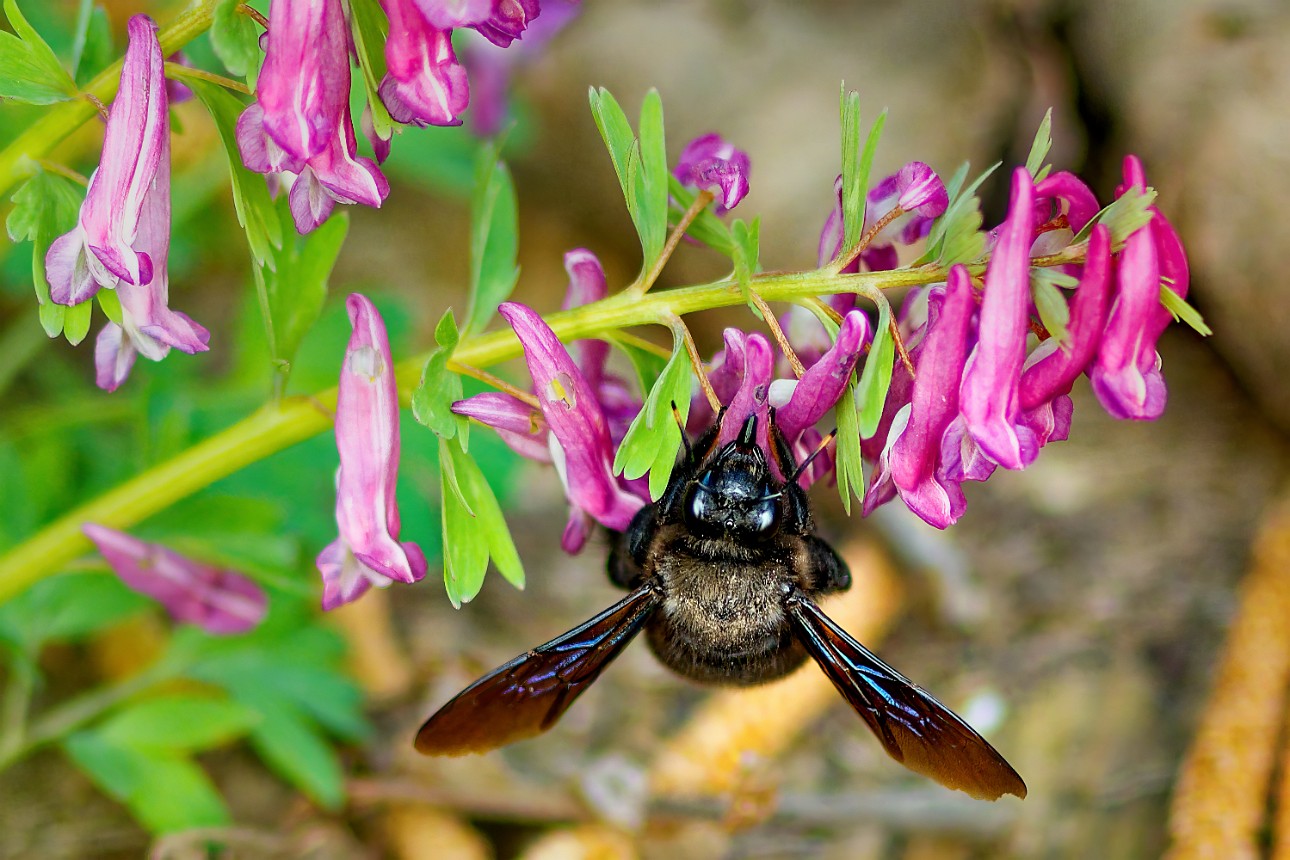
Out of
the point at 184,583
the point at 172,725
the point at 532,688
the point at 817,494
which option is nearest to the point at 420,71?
the point at 532,688

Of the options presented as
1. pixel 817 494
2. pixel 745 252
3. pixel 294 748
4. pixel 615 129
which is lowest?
pixel 817 494

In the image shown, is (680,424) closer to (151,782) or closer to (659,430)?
(659,430)

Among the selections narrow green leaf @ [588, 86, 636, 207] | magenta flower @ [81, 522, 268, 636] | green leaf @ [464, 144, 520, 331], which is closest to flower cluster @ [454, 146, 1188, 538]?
narrow green leaf @ [588, 86, 636, 207]

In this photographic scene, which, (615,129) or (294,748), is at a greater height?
(615,129)

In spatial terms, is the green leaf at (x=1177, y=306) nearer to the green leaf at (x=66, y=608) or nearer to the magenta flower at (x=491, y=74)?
the green leaf at (x=66, y=608)

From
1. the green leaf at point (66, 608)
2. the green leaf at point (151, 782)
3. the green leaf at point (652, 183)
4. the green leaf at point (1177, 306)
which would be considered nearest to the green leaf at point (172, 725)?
the green leaf at point (151, 782)
